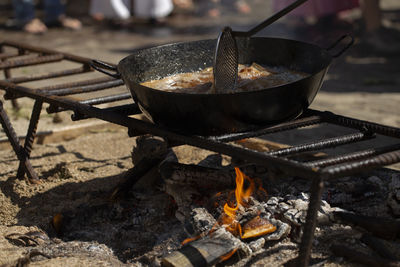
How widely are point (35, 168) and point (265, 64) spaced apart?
7.11ft

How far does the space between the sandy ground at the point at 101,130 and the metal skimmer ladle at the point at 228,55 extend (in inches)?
44.4

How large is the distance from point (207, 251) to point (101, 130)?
2787 mm

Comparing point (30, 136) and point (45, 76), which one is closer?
point (30, 136)

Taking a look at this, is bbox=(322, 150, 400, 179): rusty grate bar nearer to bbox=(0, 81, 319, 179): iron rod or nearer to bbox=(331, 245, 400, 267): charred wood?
bbox=(0, 81, 319, 179): iron rod

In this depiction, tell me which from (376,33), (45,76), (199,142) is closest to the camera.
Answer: (199,142)

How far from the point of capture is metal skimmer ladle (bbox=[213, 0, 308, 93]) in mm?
2445

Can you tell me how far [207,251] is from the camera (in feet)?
8.30

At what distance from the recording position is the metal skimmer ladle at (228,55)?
8.02 feet

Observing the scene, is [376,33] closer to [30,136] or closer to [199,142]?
[30,136]

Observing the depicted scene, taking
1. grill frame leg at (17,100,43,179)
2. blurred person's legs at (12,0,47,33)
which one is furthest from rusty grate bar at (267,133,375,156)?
blurred person's legs at (12,0,47,33)

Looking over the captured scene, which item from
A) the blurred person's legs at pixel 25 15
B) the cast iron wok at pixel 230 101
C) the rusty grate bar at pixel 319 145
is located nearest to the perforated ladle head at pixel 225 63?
the cast iron wok at pixel 230 101

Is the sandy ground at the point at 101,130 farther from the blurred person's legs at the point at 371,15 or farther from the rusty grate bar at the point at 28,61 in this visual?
the rusty grate bar at the point at 28,61

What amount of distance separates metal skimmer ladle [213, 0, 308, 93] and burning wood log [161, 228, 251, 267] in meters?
0.78

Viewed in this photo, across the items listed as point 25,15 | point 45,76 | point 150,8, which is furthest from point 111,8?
point 45,76
